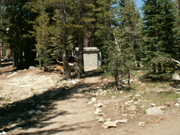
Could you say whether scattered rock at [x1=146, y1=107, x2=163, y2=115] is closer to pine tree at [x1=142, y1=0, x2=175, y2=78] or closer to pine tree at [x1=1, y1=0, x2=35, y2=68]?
pine tree at [x1=142, y1=0, x2=175, y2=78]

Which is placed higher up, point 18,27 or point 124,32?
point 18,27

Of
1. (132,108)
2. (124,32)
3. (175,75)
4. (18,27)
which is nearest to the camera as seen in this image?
(132,108)

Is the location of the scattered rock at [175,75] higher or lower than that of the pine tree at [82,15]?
lower

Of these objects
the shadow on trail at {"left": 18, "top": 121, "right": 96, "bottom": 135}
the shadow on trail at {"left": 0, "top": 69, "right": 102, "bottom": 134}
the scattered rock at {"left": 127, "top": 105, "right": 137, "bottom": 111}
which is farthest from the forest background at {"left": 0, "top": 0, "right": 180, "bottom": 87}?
the shadow on trail at {"left": 18, "top": 121, "right": 96, "bottom": 135}

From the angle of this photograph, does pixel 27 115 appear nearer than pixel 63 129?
No

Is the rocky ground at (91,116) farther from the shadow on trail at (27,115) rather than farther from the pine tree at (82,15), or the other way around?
the pine tree at (82,15)

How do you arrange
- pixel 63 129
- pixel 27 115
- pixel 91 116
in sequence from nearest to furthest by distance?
pixel 63 129 → pixel 91 116 → pixel 27 115

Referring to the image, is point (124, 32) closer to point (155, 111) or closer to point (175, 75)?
point (175, 75)

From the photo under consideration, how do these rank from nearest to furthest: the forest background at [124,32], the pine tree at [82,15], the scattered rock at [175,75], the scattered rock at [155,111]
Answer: the scattered rock at [155,111]
the forest background at [124,32]
the scattered rock at [175,75]
the pine tree at [82,15]

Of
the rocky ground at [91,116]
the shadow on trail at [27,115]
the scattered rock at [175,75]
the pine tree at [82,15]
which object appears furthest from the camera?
the pine tree at [82,15]

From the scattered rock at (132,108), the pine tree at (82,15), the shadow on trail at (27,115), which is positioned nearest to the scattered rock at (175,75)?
the shadow on trail at (27,115)

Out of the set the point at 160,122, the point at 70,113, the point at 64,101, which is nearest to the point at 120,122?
the point at 160,122

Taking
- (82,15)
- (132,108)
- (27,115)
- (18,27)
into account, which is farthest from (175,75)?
(18,27)

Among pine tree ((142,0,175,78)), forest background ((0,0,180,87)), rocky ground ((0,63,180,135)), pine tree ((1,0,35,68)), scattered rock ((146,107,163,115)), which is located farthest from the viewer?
pine tree ((1,0,35,68))
